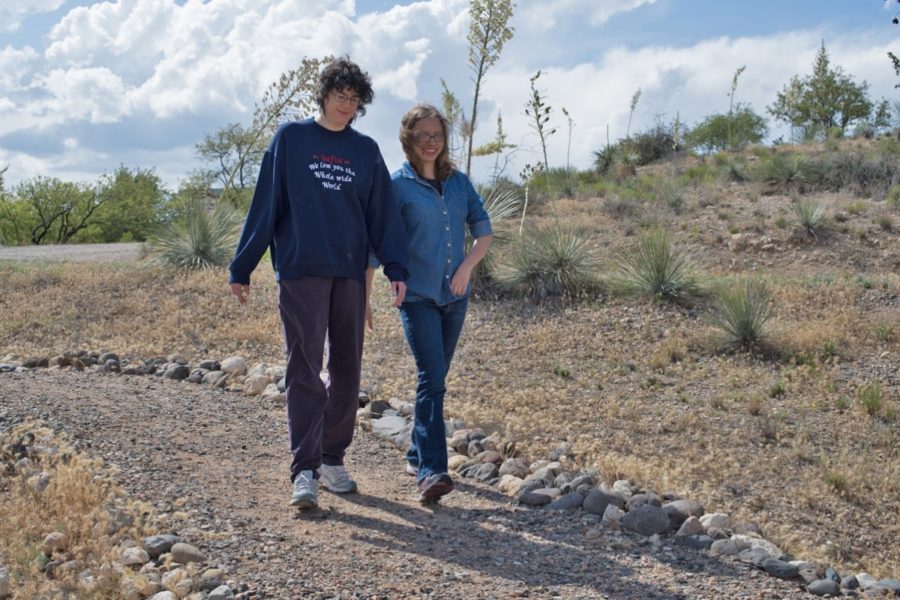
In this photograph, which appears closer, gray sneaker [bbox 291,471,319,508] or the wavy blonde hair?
gray sneaker [bbox 291,471,319,508]

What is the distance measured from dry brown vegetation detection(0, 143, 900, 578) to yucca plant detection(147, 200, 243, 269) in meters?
0.40

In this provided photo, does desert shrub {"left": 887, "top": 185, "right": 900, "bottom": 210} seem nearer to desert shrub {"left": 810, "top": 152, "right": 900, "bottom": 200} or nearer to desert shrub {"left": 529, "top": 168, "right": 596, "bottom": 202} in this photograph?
desert shrub {"left": 810, "top": 152, "right": 900, "bottom": 200}

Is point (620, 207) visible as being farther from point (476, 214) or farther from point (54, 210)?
point (54, 210)

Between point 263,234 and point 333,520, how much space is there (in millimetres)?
1333

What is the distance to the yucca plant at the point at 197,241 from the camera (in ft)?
40.9

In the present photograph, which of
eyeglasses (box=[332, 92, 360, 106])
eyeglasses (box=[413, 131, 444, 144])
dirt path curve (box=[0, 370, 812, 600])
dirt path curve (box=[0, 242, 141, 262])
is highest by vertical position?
eyeglasses (box=[332, 92, 360, 106])

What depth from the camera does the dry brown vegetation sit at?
6148 mm

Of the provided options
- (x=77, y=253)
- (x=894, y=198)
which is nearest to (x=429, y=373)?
(x=894, y=198)

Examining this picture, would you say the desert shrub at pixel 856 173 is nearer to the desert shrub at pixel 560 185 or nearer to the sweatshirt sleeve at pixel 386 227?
the desert shrub at pixel 560 185

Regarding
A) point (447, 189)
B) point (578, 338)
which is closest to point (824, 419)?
point (578, 338)

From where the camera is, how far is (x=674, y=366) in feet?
27.0

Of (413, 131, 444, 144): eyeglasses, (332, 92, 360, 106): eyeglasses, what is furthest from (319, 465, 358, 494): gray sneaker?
(332, 92, 360, 106): eyeglasses

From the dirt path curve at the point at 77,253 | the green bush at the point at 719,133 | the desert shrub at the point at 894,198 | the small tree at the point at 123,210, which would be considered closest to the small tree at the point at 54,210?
the small tree at the point at 123,210

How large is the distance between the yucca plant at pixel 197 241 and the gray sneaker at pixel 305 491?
807 centimetres
